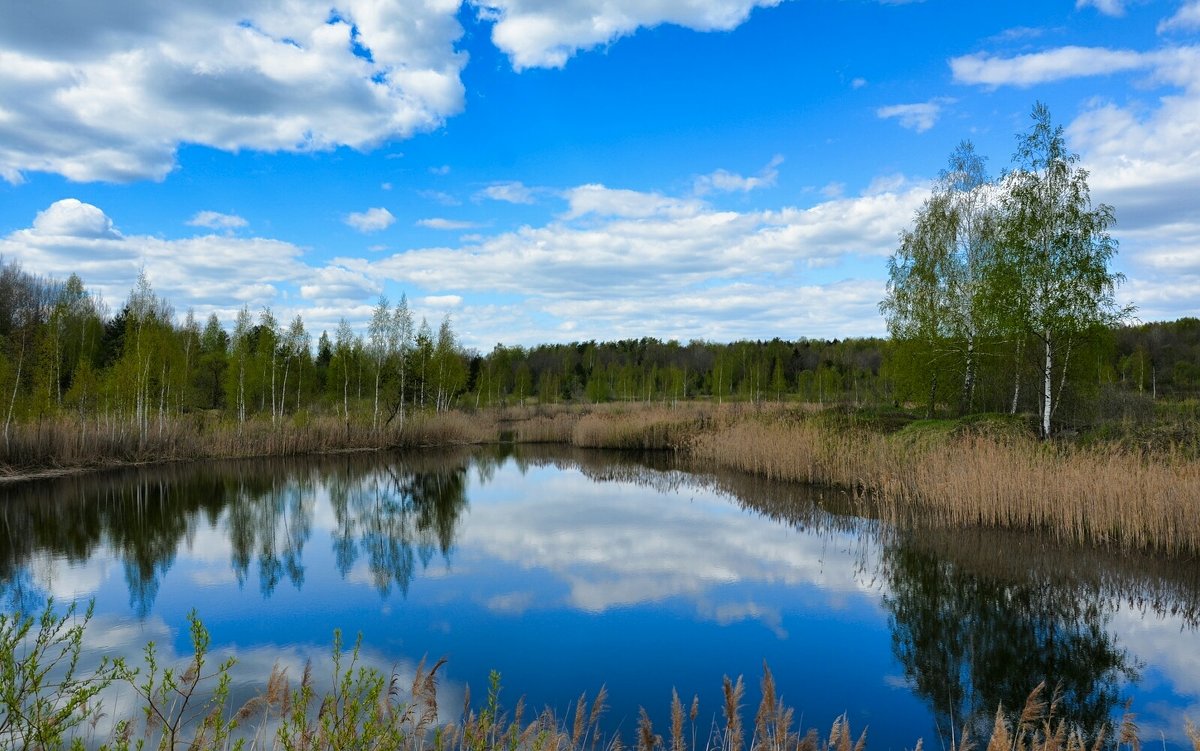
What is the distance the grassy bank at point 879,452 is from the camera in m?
10.8

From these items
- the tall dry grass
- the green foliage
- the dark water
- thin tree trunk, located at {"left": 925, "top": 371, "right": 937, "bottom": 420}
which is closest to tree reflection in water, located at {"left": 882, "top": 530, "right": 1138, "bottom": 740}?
the dark water

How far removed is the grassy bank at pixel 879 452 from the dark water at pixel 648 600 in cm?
70

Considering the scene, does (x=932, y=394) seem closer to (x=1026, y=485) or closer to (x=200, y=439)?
(x=1026, y=485)

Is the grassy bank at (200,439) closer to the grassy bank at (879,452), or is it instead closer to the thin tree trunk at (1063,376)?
the grassy bank at (879,452)

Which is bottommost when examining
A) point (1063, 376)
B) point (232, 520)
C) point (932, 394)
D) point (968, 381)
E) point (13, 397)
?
point (232, 520)

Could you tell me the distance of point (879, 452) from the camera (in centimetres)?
1689

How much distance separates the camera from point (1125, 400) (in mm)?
23234

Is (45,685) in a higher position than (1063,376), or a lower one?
lower

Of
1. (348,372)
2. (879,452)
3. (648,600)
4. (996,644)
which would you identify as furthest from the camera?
(348,372)

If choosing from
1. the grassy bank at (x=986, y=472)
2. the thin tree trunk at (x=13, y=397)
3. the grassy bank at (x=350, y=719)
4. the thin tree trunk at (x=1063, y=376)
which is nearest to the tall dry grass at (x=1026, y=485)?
the grassy bank at (x=986, y=472)

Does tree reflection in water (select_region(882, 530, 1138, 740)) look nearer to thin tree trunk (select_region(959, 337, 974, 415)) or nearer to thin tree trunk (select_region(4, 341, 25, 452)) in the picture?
thin tree trunk (select_region(959, 337, 974, 415))

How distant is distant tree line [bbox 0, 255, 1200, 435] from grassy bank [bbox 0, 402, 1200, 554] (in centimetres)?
141

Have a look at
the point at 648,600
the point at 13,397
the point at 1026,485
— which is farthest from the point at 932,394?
the point at 13,397

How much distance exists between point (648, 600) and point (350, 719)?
6.55 meters
